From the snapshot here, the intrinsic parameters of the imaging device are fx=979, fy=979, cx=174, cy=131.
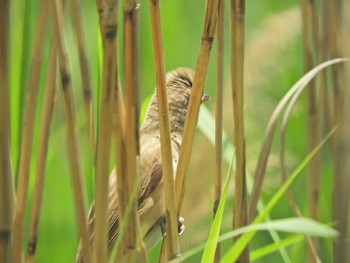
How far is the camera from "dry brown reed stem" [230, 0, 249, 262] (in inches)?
67.3

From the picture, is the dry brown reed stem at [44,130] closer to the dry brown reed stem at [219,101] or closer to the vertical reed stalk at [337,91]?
the dry brown reed stem at [219,101]

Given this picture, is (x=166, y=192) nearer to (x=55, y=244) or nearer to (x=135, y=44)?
(x=135, y=44)

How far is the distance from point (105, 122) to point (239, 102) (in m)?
0.35

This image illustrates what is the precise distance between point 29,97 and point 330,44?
69cm

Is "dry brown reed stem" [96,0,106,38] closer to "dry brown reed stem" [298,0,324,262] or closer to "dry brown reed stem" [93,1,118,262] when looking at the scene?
"dry brown reed stem" [93,1,118,262]

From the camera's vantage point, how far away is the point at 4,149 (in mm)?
1372

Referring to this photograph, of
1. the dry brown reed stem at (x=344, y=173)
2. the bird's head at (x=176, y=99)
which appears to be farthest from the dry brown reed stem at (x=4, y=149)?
the bird's head at (x=176, y=99)

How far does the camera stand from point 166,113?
5.50ft

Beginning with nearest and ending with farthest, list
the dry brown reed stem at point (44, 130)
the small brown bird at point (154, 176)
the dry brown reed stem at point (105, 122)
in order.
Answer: the dry brown reed stem at point (105, 122)
the dry brown reed stem at point (44, 130)
the small brown bird at point (154, 176)

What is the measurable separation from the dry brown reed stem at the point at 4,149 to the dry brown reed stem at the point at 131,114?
0.21 meters

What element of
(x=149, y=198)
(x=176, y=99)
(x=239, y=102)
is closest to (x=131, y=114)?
(x=239, y=102)

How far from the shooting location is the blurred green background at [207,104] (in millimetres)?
2148

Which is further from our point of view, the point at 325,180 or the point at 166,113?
the point at 325,180

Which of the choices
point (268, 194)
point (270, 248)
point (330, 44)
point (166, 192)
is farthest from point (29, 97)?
point (268, 194)
